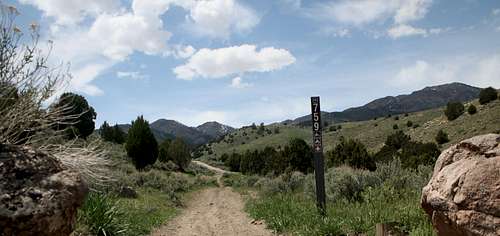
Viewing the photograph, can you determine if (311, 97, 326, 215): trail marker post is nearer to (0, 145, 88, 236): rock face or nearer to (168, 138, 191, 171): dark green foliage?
(0, 145, 88, 236): rock face

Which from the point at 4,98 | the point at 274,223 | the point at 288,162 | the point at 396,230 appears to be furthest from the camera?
the point at 288,162

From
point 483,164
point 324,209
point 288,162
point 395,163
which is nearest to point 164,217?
point 324,209

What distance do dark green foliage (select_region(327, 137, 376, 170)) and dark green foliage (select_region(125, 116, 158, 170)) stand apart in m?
24.6

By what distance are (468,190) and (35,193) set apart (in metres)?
4.51

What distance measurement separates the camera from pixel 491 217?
4.59m

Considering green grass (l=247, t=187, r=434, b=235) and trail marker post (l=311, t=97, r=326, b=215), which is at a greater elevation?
trail marker post (l=311, t=97, r=326, b=215)

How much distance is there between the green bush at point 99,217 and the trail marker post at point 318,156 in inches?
183

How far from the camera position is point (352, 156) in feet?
76.1

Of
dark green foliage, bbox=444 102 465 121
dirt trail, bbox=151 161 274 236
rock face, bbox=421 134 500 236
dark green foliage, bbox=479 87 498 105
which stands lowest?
dirt trail, bbox=151 161 274 236

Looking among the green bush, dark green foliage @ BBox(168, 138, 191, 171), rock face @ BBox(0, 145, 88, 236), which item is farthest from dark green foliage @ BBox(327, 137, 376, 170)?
dark green foliage @ BBox(168, 138, 191, 171)

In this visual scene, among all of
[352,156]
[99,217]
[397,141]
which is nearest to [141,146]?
[397,141]

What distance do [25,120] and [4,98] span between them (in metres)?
0.41

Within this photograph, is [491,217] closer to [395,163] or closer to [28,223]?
[28,223]

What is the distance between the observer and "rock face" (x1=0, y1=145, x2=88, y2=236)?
4.61 metres
